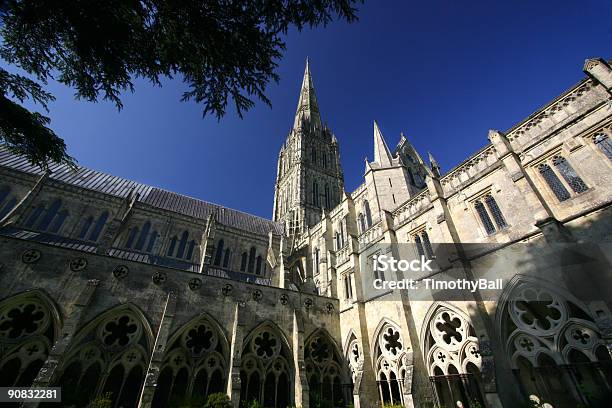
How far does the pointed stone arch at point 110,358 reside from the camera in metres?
10.1

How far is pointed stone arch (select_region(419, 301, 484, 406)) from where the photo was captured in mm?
9828

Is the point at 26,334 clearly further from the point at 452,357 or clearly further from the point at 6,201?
the point at 452,357

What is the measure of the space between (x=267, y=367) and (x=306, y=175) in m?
27.6

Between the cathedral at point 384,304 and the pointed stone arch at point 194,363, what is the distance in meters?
0.06

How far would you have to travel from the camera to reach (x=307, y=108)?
167 feet

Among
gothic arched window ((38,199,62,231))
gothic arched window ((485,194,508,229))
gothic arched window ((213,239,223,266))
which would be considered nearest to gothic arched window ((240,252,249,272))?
gothic arched window ((213,239,223,266))

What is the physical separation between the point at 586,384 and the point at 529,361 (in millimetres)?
1295

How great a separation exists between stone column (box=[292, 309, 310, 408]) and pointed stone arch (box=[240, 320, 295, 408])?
0.40 metres

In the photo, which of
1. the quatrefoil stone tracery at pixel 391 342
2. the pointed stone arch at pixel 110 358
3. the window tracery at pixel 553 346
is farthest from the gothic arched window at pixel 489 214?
the pointed stone arch at pixel 110 358

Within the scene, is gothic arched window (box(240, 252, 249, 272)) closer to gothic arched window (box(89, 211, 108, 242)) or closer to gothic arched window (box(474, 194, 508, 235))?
gothic arched window (box(89, 211, 108, 242))

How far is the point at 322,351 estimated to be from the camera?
15625 mm

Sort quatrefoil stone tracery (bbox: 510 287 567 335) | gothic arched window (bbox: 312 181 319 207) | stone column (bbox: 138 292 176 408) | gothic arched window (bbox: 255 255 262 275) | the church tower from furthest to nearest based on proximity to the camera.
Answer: gothic arched window (bbox: 312 181 319 207), the church tower, gothic arched window (bbox: 255 255 262 275), stone column (bbox: 138 292 176 408), quatrefoil stone tracery (bbox: 510 287 567 335)

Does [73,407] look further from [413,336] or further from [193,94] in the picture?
[413,336]

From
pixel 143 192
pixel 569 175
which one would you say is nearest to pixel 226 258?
pixel 143 192
